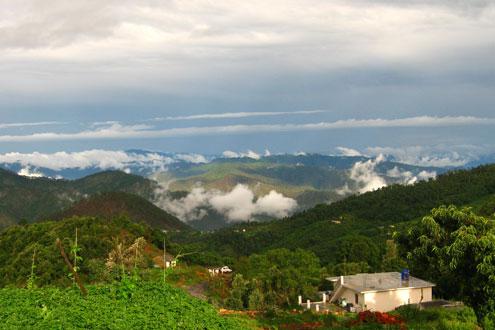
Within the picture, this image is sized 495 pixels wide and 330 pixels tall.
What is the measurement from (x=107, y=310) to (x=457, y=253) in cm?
1905

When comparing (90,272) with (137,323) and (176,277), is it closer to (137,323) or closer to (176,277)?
(176,277)

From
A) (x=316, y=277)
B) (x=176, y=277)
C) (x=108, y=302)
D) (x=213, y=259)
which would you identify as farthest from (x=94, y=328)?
(x=213, y=259)

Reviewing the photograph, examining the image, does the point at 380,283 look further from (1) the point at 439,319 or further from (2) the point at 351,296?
(1) the point at 439,319

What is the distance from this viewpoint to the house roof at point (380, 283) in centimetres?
5631

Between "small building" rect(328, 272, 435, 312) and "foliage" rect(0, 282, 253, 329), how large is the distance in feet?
111

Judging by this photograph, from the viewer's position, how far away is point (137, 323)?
1997cm

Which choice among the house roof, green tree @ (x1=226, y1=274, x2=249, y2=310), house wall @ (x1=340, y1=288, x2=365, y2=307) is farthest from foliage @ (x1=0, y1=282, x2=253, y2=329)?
the house roof

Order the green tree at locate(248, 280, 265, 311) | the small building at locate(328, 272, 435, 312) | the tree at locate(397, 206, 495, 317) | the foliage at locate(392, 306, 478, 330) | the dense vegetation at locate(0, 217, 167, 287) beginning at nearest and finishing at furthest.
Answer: the foliage at locate(392, 306, 478, 330), the tree at locate(397, 206, 495, 317), the small building at locate(328, 272, 435, 312), the green tree at locate(248, 280, 265, 311), the dense vegetation at locate(0, 217, 167, 287)

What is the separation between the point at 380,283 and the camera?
192ft

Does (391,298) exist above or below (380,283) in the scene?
below

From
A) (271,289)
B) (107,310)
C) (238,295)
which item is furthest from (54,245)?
(107,310)

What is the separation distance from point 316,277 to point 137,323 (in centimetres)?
6134

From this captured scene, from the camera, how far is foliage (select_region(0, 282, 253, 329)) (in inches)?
A: 768

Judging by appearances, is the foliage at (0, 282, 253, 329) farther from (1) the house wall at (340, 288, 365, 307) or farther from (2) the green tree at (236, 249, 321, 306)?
(2) the green tree at (236, 249, 321, 306)
